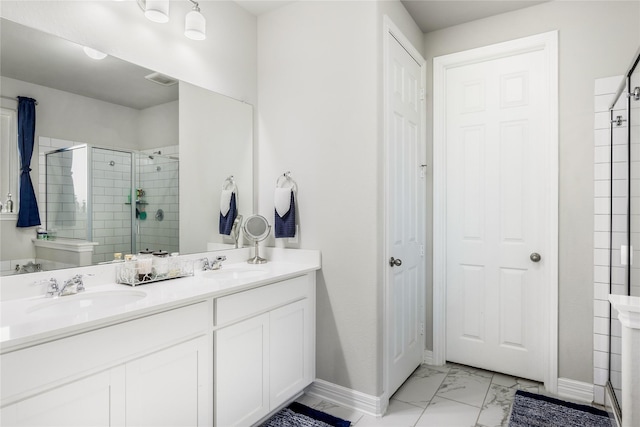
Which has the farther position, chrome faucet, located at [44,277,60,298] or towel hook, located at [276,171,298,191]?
towel hook, located at [276,171,298,191]

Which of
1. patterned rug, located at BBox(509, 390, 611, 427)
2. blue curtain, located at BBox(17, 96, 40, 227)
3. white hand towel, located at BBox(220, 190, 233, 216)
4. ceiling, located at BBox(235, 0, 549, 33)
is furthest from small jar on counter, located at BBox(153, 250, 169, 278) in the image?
patterned rug, located at BBox(509, 390, 611, 427)

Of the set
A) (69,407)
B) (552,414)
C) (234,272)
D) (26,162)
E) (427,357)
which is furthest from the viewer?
(427,357)

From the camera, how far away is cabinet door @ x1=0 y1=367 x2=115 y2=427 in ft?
3.42

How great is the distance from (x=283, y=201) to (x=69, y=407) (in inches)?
60.2

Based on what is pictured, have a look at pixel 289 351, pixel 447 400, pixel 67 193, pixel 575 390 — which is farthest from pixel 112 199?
pixel 575 390

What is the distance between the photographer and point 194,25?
1.99 metres

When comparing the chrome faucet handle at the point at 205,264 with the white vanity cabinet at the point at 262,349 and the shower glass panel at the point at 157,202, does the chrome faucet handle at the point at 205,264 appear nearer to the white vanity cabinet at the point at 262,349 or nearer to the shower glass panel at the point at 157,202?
the shower glass panel at the point at 157,202

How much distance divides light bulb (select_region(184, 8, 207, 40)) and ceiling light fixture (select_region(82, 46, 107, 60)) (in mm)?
465

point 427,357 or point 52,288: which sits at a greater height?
point 52,288

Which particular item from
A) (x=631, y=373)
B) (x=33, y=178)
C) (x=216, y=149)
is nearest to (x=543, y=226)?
(x=631, y=373)

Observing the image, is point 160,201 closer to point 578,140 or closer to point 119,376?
point 119,376

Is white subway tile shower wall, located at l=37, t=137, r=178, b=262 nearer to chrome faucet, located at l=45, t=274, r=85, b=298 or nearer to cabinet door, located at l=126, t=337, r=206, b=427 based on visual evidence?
chrome faucet, located at l=45, t=274, r=85, b=298

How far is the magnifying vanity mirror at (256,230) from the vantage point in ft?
7.97

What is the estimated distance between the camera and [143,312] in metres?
1.32
